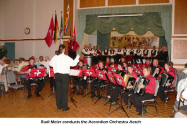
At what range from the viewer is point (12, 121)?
2.32 m

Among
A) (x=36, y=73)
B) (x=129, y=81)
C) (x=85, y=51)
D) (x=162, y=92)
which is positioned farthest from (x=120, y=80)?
(x=85, y=51)

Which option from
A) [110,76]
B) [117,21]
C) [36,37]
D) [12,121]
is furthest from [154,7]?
[12,121]

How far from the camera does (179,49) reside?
10.3 m

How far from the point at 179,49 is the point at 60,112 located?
8.09 meters

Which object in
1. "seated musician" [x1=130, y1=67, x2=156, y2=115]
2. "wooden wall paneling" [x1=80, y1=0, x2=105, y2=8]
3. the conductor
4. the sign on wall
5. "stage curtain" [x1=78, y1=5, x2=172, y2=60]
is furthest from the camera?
the sign on wall

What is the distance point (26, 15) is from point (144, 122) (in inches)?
546

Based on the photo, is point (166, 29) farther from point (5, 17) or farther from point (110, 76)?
point (5, 17)

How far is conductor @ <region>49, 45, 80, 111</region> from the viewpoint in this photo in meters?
5.17

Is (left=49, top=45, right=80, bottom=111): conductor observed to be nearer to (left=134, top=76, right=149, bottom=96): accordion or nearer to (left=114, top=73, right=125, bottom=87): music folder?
(left=114, top=73, right=125, bottom=87): music folder

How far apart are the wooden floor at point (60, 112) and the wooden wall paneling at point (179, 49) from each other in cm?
472

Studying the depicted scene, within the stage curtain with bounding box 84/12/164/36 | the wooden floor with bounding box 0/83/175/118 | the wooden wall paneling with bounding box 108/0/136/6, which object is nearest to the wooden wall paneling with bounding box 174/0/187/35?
the stage curtain with bounding box 84/12/164/36

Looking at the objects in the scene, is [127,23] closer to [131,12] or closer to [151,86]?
[131,12]

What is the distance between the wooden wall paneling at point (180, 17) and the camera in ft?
33.4

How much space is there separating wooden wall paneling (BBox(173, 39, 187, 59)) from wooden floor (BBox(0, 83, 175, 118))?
4.72 m
